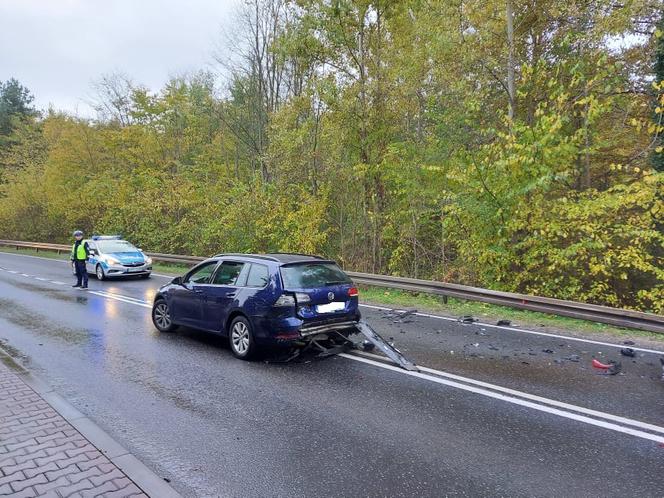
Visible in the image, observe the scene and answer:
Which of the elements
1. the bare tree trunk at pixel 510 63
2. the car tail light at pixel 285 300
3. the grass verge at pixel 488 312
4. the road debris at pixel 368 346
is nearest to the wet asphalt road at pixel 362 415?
the road debris at pixel 368 346

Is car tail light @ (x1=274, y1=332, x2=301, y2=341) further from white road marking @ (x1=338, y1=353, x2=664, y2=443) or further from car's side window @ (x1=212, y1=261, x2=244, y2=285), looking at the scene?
car's side window @ (x1=212, y1=261, x2=244, y2=285)

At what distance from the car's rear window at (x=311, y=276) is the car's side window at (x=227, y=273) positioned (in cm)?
97

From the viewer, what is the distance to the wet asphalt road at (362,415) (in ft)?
12.0

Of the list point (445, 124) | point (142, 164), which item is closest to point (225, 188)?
point (142, 164)

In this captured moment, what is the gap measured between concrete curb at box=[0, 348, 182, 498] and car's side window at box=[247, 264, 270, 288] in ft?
9.31

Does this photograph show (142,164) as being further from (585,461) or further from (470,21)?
(585,461)

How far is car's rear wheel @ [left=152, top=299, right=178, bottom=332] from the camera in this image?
8637mm

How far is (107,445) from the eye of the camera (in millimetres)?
4055

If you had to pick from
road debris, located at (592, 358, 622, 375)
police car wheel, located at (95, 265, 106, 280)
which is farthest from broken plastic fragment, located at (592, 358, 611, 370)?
police car wheel, located at (95, 265, 106, 280)

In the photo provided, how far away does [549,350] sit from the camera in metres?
7.29

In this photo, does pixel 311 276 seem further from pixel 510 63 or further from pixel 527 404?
pixel 510 63

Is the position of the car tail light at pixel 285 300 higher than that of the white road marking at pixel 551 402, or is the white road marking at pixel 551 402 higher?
the car tail light at pixel 285 300

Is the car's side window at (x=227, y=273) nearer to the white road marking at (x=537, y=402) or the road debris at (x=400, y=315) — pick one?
the white road marking at (x=537, y=402)

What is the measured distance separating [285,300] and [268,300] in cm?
26
